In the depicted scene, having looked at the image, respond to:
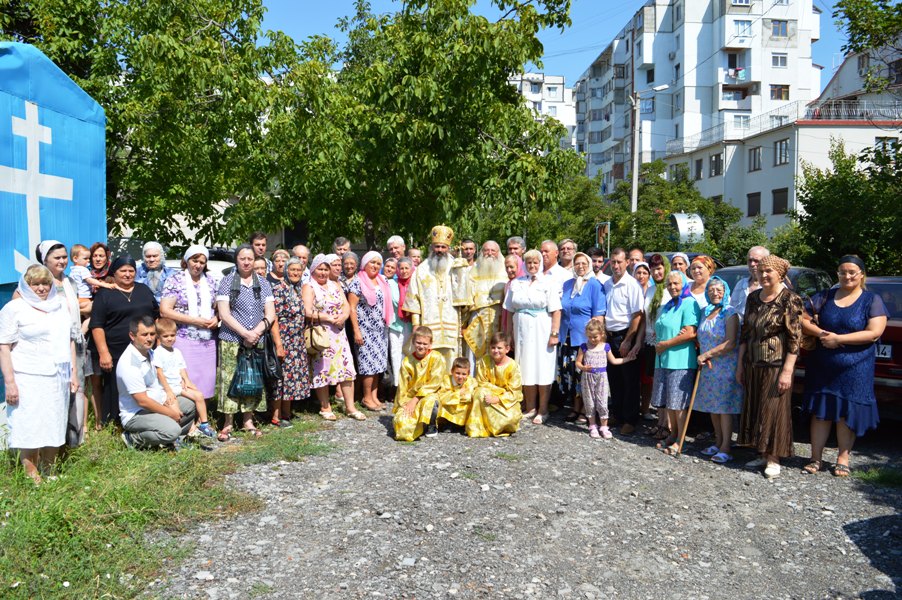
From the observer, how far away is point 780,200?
4006 centimetres

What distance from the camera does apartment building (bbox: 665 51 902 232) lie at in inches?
1485

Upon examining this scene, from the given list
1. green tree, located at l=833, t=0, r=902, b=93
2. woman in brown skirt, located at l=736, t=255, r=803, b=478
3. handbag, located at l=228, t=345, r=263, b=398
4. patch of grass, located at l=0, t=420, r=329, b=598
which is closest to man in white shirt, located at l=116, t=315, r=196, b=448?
patch of grass, located at l=0, t=420, r=329, b=598

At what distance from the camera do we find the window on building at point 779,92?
5369 centimetres

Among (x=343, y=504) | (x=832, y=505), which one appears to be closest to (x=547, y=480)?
(x=343, y=504)

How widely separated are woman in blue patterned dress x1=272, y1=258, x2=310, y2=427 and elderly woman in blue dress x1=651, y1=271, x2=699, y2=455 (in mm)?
3531

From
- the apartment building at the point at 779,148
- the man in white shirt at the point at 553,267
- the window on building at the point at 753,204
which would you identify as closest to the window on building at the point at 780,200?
the apartment building at the point at 779,148

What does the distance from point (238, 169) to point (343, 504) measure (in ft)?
25.4

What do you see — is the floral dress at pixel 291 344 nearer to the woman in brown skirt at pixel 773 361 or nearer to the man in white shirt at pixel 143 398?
the man in white shirt at pixel 143 398

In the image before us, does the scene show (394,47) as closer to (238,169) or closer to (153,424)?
(238,169)

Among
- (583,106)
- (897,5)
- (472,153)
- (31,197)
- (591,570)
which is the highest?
(583,106)

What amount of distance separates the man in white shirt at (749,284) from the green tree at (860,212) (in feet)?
20.3

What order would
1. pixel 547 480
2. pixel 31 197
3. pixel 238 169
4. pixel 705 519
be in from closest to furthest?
pixel 705 519, pixel 547 480, pixel 31 197, pixel 238 169

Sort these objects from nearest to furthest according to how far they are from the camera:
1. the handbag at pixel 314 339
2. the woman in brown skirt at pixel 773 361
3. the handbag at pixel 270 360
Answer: the woman in brown skirt at pixel 773 361 → the handbag at pixel 270 360 → the handbag at pixel 314 339

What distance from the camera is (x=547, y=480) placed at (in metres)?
6.09
